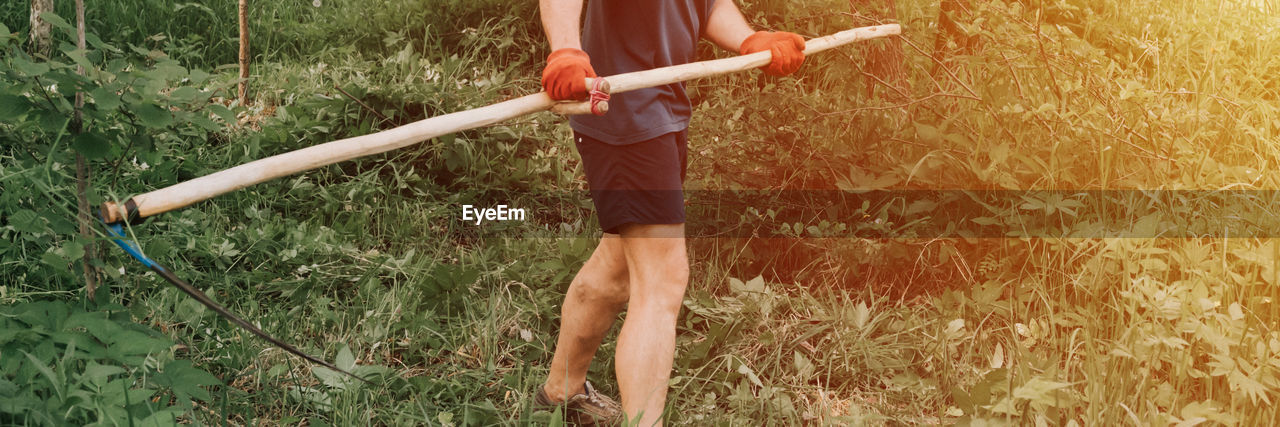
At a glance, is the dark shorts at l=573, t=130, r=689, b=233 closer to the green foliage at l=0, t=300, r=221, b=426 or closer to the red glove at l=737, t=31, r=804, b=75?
the red glove at l=737, t=31, r=804, b=75

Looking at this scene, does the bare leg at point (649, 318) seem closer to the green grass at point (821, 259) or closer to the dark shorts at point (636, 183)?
the dark shorts at point (636, 183)

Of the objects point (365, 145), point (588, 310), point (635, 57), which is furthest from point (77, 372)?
point (635, 57)

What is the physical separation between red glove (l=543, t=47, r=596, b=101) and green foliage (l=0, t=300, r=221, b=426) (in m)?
0.98

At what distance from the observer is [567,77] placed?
204 cm

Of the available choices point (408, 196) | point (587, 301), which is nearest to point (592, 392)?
point (587, 301)

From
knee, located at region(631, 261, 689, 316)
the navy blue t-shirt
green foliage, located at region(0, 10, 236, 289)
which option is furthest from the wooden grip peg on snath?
knee, located at region(631, 261, 689, 316)

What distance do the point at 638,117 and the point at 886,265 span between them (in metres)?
1.39

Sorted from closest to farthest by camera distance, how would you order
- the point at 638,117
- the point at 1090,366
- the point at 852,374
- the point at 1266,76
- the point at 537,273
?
1. the point at 638,117
2. the point at 1090,366
3. the point at 852,374
4. the point at 537,273
5. the point at 1266,76

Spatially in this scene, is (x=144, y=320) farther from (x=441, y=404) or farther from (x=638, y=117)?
(x=638, y=117)

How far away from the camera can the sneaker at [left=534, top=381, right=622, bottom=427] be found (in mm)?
2736

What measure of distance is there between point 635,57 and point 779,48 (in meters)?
0.42

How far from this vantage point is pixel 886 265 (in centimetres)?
337

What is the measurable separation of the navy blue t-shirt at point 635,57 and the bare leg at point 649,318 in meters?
0.25

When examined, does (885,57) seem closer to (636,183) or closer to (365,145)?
(636,183)
